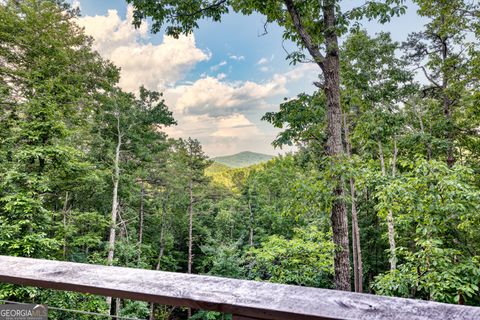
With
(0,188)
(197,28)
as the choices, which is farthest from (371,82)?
(0,188)

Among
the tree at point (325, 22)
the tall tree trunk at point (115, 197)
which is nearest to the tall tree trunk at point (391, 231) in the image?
the tree at point (325, 22)

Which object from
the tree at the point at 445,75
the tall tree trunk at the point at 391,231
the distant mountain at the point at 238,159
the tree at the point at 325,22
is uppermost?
the distant mountain at the point at 238,159

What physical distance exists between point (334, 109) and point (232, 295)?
3600mm

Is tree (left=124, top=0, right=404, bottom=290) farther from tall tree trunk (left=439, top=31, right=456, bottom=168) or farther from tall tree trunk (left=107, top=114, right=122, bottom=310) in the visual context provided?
tall tree trunk (left=107, top=114, right=122, bottom=310)

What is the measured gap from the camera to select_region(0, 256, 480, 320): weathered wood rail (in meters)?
0.68

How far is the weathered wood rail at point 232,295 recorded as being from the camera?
26.7 inches

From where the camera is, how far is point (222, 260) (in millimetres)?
15719

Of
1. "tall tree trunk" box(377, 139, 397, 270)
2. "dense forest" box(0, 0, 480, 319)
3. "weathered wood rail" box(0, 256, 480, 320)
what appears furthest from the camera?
"tall tree trunk" box(377, 139, 397, 270)

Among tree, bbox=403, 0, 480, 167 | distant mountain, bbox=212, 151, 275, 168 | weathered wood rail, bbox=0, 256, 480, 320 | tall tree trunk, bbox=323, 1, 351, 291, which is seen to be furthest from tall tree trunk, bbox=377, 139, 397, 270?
distant mountain, bbox=212, 151, 275, 168

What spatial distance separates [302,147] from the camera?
16375mm

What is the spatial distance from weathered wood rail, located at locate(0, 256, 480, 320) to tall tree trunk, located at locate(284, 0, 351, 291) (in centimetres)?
303

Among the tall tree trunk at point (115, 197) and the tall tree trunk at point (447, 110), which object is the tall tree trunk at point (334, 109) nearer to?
the tall tree trunk at point (447, 110)

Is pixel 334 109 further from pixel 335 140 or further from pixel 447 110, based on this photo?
pixel 447 110

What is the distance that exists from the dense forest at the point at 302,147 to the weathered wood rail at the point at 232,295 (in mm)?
2681
